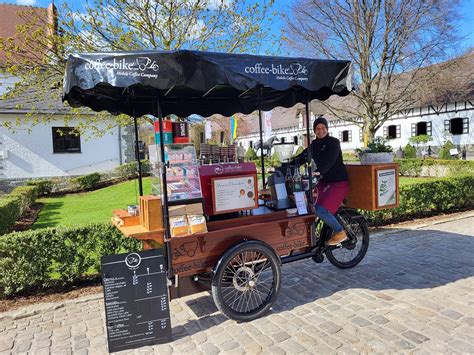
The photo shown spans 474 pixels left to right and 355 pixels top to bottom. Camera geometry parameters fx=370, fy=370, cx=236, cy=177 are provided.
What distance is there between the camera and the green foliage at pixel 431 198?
A: 7.68 m

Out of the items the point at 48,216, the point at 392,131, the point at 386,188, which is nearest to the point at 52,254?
the point at 386,188

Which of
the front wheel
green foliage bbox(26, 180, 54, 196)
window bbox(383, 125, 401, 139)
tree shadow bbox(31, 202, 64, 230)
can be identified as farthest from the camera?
window bbox(383, 125, 401, 139)

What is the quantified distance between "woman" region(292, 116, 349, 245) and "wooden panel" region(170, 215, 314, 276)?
44 centimetres

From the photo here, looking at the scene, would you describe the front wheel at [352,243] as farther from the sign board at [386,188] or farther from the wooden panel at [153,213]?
the wooden panel at [153,213]

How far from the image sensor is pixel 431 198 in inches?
320

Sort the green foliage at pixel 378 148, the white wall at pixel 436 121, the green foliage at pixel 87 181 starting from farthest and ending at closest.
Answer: the white wall at pixel 436 121
the green foliage at pixel 87 181
the green foliage at pixel 378 148

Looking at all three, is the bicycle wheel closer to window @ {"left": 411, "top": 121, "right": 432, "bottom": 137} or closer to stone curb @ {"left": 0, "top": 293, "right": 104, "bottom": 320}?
stone curb @ {"left": 0, "top": 293, "right": 104, "bottom": 320}

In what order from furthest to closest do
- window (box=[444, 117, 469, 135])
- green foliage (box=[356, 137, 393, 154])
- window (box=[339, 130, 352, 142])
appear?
window (box=[339, 130, 352, 142]), window (box=[444, 117, 469, 135]), green foliage (box=[356, 137, 393, 154])

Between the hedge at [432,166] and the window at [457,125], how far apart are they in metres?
14.7

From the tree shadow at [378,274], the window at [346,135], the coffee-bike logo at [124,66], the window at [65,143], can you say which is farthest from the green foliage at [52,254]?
the window at [346,135]

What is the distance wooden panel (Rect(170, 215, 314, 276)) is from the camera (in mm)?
3604

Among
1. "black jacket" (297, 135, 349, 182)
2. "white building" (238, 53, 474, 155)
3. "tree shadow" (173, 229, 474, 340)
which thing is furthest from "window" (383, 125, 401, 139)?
"black jacket" (297, 135, 349, 182)

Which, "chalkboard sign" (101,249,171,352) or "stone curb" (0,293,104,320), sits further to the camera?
"stone curb" (0,293,104,320)

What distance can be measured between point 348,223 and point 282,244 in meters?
1.46
